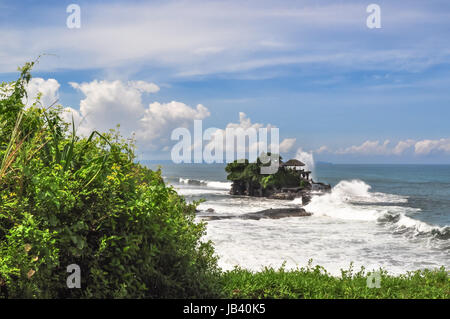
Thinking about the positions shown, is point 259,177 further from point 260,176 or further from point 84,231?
point 84,231

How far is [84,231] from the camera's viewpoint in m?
4.62

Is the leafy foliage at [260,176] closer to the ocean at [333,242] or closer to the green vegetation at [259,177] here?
the green vegetation at [259,177]

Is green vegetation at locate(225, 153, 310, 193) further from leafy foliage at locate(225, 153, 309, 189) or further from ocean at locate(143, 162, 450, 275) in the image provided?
ocean at locate(143, 162, 450, 275)

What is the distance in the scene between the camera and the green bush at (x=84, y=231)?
4285 millimetres

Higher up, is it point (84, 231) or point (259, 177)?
point (259, 177)

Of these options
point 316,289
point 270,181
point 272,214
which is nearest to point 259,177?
point 270,181

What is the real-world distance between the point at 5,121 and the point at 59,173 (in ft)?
5.80

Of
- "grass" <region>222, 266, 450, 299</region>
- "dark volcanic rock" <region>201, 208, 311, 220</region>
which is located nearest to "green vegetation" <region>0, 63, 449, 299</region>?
"grass" <region>222, 266, 450, 299</region>

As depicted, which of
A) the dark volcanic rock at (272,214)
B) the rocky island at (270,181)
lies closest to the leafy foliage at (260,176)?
the rocky island at (270,181)

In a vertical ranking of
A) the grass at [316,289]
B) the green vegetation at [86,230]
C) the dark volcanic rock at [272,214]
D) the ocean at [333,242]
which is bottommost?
the ocean at [333,242]

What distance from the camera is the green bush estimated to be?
14.1ft
